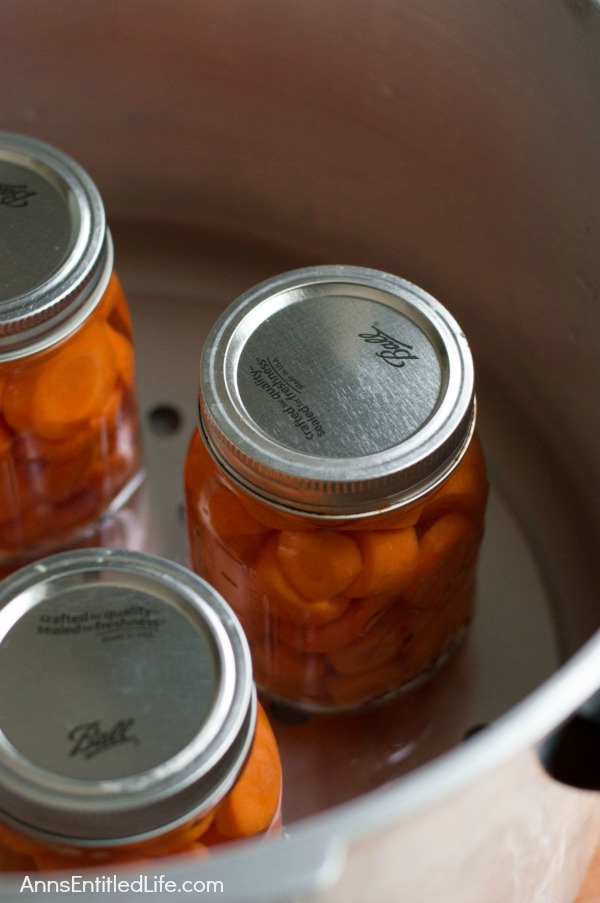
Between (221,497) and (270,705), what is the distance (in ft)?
0.47

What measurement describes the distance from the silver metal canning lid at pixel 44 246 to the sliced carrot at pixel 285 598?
158mm

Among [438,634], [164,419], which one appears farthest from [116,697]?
[164,419]

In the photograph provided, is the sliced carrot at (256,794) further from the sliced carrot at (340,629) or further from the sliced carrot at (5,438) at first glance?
the sliced carrot at (5,438)

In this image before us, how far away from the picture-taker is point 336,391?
569 mm

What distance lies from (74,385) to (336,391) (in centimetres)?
15

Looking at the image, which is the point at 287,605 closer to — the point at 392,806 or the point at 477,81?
the point at 392,806

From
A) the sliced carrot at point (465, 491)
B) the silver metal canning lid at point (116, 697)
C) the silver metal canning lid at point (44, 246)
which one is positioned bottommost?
the silver metal canning lid at point (116, 697)

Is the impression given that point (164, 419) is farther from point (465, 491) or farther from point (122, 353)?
point (465, 491)

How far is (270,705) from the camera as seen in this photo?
2.18 ft

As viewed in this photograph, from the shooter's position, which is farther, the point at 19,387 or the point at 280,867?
the point at 19,387

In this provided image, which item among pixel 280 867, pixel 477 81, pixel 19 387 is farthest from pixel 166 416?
pixel 280 867

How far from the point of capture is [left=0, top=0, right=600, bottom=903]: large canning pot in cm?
66

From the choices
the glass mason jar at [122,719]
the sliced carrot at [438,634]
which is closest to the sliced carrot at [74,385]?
the glass mason jar at [122,719]

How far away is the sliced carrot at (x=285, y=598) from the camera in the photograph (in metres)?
0.57
